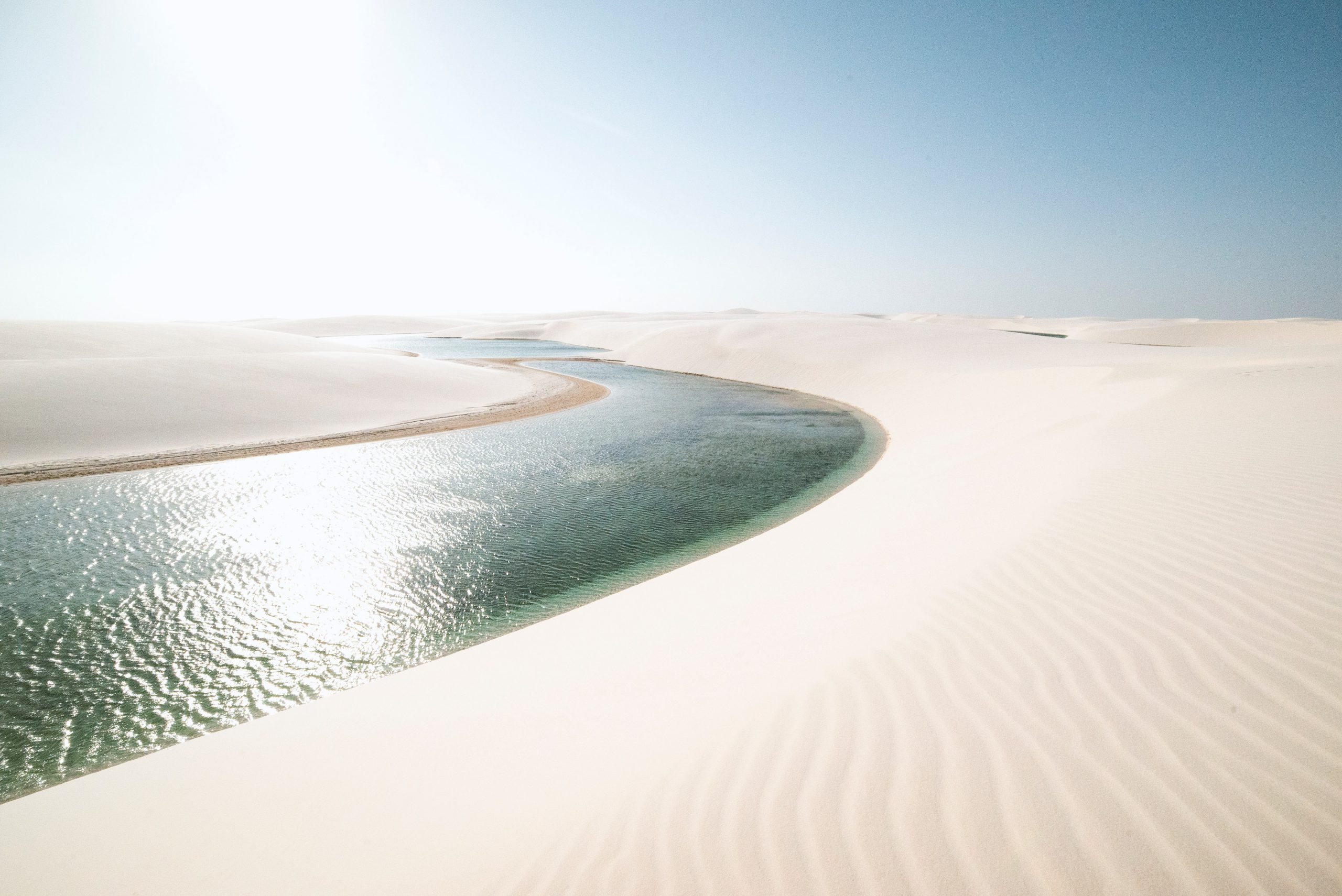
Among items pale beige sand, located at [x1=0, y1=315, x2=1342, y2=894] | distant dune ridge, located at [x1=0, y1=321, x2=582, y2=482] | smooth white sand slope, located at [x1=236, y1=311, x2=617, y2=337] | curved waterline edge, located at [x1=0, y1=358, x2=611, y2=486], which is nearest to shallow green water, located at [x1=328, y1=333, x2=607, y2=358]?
smooth white sand slope, located at [x1=236, y1=311, x2=617, y2=337]

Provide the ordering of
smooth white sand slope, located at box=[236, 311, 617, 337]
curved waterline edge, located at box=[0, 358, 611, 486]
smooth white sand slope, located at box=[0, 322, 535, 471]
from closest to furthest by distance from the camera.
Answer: curved waterline edge, located at box=[0, 358, 611, 486]
smooth white sand slope, located at box=[0, 322, 535, 471]
smooth white sand slope, located at box=[236, 311, 617, 337]

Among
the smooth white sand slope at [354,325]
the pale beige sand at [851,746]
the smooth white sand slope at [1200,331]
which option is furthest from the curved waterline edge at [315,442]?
the smooth white sand slope at [354,325]

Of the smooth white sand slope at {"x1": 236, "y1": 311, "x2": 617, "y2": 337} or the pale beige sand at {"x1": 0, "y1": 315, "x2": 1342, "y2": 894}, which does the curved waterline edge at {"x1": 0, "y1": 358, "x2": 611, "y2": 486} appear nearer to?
the pale beige sand at {"x1": 0, "y1": 315, "x2": 1342, "y2": 894}

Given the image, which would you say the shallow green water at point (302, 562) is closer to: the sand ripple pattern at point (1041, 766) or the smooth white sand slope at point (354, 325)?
the sand ripple pattern at point (1041, 766)

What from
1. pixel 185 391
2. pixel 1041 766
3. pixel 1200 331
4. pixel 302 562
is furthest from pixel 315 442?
pixel 1200 331

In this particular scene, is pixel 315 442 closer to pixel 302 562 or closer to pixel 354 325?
pixel 302 562
